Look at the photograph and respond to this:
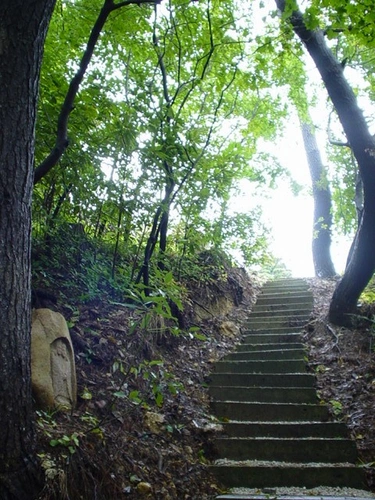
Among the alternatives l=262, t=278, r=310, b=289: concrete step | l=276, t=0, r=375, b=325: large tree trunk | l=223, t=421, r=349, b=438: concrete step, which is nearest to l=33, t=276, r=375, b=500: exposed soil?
l=223, t=421, r=349, b=438: concrete step

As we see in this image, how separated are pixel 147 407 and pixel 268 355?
2732mm

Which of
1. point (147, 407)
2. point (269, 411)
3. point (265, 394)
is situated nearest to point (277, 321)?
point (265, 394)

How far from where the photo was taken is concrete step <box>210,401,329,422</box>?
471 centimetres

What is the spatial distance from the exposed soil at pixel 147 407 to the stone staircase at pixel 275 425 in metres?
0.17

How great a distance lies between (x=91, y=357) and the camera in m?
3.76

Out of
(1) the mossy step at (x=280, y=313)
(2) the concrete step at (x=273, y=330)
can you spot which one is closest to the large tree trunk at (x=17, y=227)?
(2) the concrete step at (x=273, y=330)

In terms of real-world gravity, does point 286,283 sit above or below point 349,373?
above

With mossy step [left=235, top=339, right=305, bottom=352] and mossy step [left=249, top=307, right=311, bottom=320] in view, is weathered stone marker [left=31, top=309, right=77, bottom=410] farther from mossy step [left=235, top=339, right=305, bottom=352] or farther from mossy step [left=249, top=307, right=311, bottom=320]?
mossy step [left=249, top=307, right=311, bottom=320]

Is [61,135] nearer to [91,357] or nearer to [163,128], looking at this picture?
[163,128]

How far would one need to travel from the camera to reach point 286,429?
4445mm

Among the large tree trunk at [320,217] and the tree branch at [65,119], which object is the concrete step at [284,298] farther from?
the tree branch at [65,119]

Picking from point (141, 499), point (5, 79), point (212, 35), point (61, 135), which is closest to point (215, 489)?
point (141, 499)

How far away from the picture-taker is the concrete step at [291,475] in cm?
372

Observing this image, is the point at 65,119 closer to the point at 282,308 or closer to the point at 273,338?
the point at 273,338
